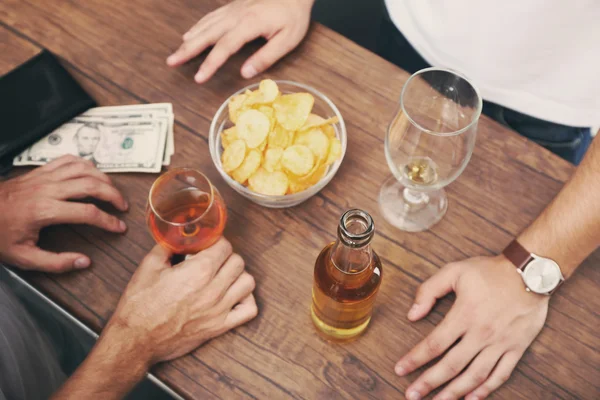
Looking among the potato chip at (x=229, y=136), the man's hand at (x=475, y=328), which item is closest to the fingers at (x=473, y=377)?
the man's hand at (x=475, y=328)

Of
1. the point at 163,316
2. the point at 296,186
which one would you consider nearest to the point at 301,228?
the point at 296,186

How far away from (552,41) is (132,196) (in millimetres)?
999

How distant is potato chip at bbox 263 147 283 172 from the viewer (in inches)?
40.6

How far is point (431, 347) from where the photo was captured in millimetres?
942

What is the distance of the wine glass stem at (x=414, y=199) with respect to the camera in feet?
3.59

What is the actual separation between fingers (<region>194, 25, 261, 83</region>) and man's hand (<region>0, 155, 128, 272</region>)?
33 cm

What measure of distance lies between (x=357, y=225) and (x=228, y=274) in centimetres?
31

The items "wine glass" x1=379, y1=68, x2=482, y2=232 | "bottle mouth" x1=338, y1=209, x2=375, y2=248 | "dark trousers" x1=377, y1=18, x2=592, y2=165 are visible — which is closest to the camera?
"bottle mouth" x1=338, y1=209, x2=375, y2=248

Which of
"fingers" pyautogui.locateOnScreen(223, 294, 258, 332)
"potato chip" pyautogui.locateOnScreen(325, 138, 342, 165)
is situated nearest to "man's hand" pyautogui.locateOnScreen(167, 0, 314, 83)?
"potato chip" pyautogui.locateOnScreen(325, 138, 342, 165)

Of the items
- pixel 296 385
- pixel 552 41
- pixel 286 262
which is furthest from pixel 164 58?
pixel 552 41

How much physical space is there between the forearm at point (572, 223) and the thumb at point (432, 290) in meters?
0.15

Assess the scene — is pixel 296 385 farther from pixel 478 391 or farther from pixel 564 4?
pixel 564 4

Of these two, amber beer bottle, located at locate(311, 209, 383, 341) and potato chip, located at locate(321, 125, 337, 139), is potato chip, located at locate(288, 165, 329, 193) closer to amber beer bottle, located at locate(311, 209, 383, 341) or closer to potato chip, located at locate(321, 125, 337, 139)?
potato chip, located at locate(321, 125, 337, 139)

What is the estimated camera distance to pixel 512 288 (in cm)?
99
